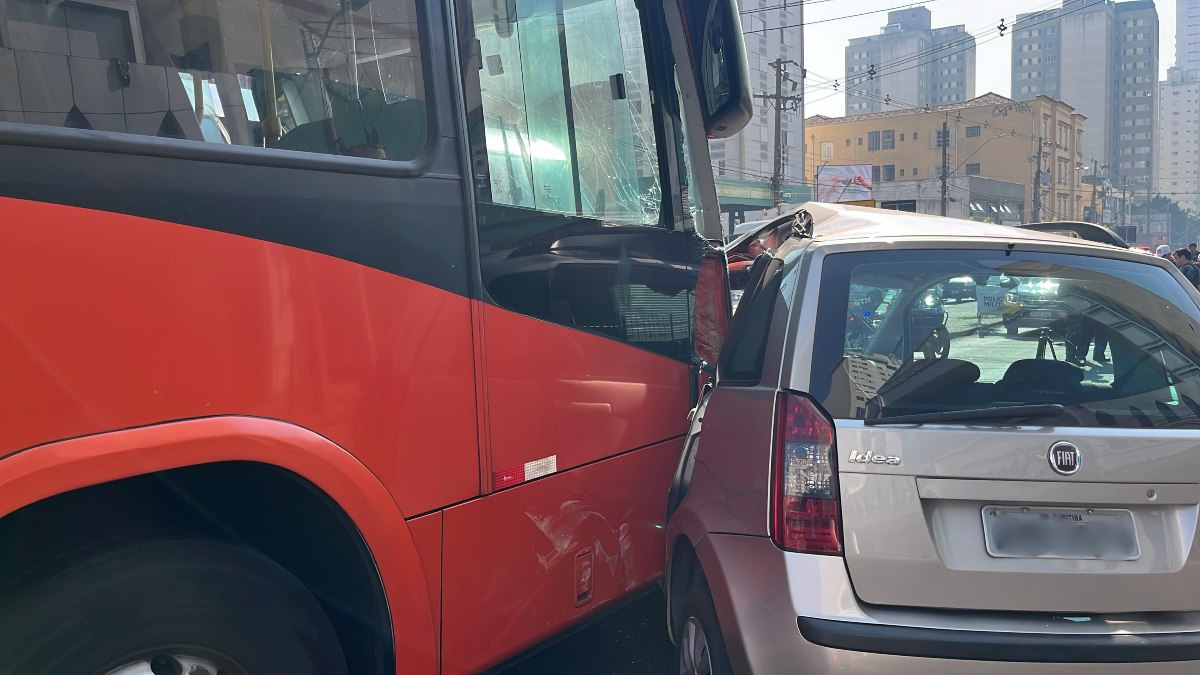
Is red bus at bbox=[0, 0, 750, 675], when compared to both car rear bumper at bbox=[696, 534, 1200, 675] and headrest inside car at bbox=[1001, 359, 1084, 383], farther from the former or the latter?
headrest inside car at bbox=[1001, 359, 1084, 383]

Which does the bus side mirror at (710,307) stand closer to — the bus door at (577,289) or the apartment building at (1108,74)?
the bus door at (577,289)

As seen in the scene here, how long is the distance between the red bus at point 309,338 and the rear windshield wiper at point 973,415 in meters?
1.18

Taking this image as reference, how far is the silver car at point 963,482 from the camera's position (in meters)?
2.22

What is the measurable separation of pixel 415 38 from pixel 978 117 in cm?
9338

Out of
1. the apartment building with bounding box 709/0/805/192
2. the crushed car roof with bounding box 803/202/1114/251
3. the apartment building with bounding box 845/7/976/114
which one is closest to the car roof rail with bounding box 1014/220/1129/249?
the crushed car roof with bounding box 803/202/1114/251

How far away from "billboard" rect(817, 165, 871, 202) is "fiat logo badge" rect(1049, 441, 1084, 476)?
64.6 m

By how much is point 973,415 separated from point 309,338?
69.1 inches

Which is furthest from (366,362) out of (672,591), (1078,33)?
(1078,33)

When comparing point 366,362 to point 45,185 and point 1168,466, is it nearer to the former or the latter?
point 45,185

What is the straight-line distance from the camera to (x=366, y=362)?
7.64 ft

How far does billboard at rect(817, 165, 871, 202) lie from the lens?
64500mm

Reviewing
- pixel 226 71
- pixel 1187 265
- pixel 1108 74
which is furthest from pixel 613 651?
pixel 1108 74

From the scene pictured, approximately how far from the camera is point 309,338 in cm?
220

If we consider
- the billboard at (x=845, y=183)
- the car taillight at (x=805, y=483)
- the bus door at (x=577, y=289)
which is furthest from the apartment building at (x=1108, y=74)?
the car taillight at (x=805, y=483)
